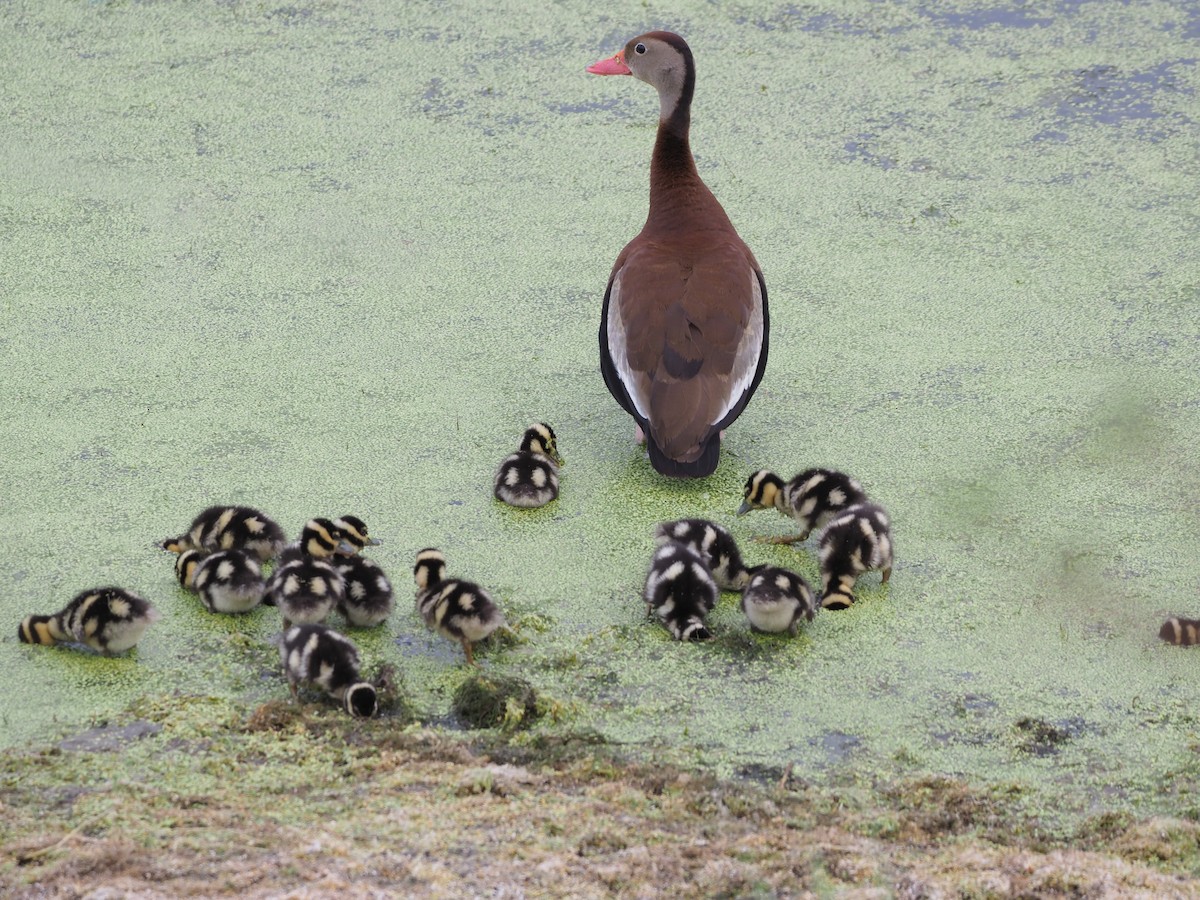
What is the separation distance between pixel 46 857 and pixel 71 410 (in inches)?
91.5

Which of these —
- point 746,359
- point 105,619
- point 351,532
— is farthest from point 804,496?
point 105,619

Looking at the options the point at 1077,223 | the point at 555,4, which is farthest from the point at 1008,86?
the point at 555,4

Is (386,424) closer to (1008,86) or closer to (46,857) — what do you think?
(46,857)

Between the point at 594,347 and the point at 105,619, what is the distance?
2.14m

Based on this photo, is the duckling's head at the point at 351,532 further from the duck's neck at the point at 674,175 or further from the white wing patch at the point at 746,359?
the duck's neck at the point at 674,175

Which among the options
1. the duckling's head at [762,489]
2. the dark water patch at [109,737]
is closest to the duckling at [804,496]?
the duckling's head at [762,489]

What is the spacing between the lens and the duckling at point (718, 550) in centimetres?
415

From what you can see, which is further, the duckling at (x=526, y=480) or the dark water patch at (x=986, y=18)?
the dark water patch at (x=986, y=18)

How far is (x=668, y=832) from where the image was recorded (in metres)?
3.09

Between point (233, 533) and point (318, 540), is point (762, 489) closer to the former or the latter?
point (318, 540)

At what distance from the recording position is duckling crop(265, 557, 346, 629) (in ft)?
12.6

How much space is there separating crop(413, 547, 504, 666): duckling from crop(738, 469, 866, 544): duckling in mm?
910

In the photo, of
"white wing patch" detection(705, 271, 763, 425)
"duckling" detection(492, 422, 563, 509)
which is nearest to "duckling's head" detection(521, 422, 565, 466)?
"duckling" detection(492, 422, 563, 509)

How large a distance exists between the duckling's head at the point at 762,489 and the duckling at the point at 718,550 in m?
0.28
